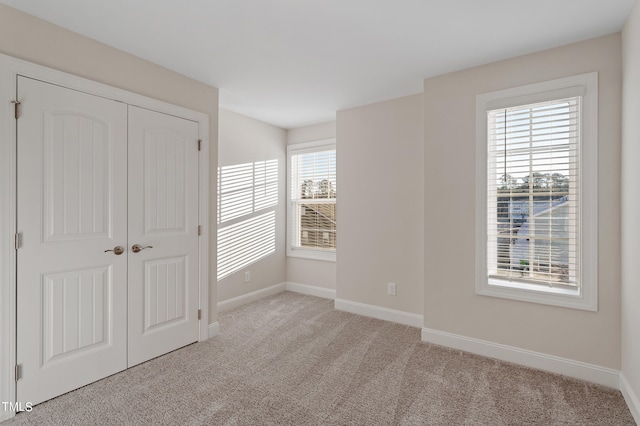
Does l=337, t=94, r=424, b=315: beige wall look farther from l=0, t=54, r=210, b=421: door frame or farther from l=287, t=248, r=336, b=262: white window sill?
l=0, t=54, r=210, b=421: door frame

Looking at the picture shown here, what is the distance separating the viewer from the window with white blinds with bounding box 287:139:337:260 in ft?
15.1

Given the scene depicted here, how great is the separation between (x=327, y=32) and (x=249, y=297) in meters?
3.37

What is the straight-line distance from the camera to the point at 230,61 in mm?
2723

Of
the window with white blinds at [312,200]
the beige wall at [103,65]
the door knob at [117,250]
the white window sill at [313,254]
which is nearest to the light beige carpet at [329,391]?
the beige wall at [103,65]

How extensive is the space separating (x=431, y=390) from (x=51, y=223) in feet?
9.40

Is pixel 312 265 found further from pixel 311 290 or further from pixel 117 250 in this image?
pixel 117 250

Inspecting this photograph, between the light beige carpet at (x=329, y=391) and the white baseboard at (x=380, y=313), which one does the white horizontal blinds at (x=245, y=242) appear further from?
the white baseboard at (x=380, y=313)

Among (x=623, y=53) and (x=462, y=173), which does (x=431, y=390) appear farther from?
(x=623, y=53)

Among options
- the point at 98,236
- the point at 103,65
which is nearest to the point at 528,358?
the point at 98,236

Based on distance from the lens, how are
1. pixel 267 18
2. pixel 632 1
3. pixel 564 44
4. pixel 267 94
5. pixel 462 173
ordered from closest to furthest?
pixel 632 1
pixel 267 18
pixel 564 44
pixel 462 173
pixel 267 94

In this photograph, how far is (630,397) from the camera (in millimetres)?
2057

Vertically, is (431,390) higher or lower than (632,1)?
lower

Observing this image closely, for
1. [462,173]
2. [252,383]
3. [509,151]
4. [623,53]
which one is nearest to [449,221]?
[462,173]

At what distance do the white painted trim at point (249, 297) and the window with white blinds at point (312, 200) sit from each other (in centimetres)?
57
